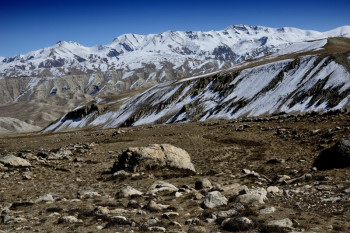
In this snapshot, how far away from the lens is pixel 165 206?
1377 centimetres

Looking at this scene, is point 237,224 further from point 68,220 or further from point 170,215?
point 68,220

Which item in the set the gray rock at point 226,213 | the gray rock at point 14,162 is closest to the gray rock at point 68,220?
the gray rock at point 226,213

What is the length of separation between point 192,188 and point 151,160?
28.7ft

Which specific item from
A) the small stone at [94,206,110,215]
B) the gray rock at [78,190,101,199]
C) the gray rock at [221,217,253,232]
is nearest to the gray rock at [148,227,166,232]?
the gray rock at [221,217,253,232]

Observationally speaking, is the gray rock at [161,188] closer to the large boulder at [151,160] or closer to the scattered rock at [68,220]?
the scattered rock at [68,220]

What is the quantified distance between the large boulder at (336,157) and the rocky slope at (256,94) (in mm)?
48948

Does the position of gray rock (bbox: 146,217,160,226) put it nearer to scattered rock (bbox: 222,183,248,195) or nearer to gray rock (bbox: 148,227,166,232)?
gray rock (bbox: 148,227,166,232)

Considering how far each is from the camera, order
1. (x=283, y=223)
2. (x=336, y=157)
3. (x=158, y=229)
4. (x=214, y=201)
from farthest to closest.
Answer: (x=336, y=157) < (x=214, y=201) < (x=158, y=229) < (x=283, y=223)

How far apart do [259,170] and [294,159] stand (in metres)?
3.67

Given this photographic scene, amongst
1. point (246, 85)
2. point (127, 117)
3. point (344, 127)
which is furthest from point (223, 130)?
point (127, 117)

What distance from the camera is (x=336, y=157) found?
1831 centimetres

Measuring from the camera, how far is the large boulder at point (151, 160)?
25000 mm

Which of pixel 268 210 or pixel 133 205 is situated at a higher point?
pixel 268 210

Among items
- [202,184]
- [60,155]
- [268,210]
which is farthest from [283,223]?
[60,155]
